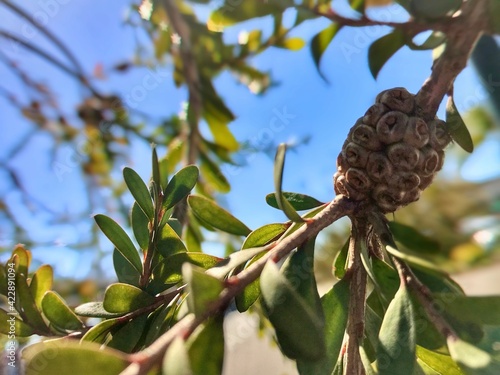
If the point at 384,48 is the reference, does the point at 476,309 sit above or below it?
below

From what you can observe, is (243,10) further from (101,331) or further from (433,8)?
(101,331)

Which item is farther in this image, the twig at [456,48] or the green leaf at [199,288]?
the twig at [456,48]

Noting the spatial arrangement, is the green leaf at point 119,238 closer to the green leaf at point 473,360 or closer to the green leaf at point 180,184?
the green leaf at point 180,184

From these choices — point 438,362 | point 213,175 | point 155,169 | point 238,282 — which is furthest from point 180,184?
point 213,175

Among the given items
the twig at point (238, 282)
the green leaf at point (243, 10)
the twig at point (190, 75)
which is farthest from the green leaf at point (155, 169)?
the twig at point (190, 75)

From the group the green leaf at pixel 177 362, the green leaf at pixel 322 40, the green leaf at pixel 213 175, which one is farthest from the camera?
the green leaf at pixel 213 175

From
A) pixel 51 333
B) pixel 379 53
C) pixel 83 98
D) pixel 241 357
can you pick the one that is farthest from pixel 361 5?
pixel 241 357

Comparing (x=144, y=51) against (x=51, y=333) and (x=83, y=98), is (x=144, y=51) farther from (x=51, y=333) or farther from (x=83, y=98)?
(x=51, y=333)

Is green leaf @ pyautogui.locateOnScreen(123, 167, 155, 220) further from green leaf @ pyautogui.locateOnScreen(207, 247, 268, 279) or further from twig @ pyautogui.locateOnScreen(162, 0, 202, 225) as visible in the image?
twig @ pyautogui.locateOnScreen(162, 0, 202, 225)
